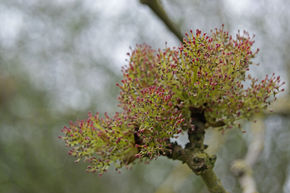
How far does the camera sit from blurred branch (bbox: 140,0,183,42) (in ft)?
6.12

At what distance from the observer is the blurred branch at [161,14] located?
1.86 m

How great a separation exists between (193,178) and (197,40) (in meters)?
5.50

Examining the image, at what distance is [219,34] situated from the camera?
151 centimetres

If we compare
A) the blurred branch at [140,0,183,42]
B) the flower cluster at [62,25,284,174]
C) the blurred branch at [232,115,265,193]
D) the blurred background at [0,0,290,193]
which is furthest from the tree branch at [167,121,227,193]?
the blurred background at [0,0,290,193]

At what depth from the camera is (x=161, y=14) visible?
2.02 meters

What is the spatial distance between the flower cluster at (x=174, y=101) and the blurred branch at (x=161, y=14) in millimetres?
482

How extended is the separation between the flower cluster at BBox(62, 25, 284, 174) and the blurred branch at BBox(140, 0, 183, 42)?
1.58ft

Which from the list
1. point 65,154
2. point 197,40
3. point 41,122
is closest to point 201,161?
point 197,40

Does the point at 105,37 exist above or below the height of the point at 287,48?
above

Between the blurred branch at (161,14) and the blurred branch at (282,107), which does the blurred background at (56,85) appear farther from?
the blurred branch at (161,14)

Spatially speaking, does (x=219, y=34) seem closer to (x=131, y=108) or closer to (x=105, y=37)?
(x=131, y=108)

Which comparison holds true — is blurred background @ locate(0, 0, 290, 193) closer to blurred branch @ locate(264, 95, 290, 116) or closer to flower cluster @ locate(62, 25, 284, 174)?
blurred branch @ locate(264, 95, 290, 116)

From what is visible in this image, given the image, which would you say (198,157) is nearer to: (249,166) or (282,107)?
(249,166)

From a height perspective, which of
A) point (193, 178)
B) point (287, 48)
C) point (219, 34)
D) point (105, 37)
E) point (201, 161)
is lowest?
point (201, 161)
